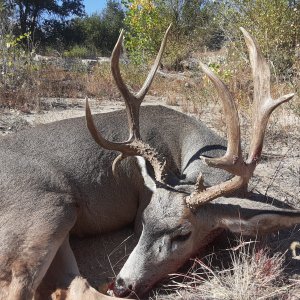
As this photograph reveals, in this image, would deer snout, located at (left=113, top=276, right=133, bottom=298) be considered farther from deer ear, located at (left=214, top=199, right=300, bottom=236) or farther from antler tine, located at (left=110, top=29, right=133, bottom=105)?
antler tine, located at (left=110, top=29, right=133, bottom=105)

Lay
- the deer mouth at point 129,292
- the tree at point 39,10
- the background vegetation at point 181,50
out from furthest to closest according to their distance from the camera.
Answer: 1. the tree at point 39,10
2. the background vegetation at point 181,50
3. the deer mouth at point 129,292

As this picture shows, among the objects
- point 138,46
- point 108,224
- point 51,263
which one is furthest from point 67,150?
point 138,46

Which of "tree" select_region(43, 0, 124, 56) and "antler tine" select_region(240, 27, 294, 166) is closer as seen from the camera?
"antler tine" select_region(240, 27, 294, 166)

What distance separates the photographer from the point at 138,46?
1453 cm

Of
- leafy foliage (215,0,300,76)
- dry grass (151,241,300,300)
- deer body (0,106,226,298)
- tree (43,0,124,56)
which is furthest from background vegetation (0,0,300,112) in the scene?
tree (43,0,124,56)

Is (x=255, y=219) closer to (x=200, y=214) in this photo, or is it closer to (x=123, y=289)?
(x=200, y=214)

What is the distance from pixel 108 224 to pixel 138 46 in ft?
35.4

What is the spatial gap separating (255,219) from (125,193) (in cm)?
128

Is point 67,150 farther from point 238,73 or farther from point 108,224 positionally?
point 238,73

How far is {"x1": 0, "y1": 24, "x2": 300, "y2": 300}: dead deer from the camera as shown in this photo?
344 centimetres

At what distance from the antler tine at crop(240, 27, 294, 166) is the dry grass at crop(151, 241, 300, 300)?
626 millimetres

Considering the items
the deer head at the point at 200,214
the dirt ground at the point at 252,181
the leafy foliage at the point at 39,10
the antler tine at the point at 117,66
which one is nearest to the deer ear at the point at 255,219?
the deer head at the point at 200,214

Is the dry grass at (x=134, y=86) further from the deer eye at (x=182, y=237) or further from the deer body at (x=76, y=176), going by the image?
the deer eye at (x=182, y=237)

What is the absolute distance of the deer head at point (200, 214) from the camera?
11.2 feet
